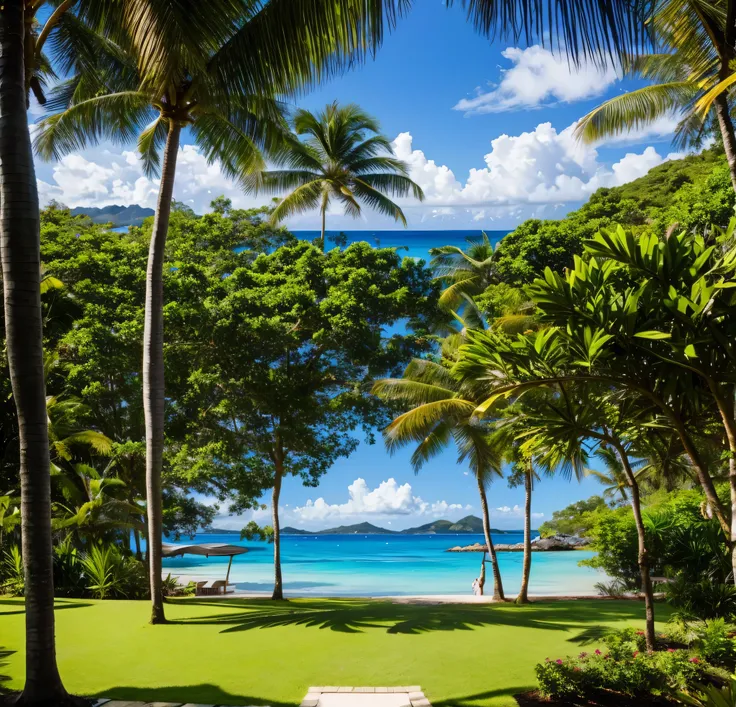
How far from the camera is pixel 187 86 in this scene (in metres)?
10.3

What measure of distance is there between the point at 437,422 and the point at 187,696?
12.9 meters

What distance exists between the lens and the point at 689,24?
9.00m

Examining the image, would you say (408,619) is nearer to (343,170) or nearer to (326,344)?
(326,344)

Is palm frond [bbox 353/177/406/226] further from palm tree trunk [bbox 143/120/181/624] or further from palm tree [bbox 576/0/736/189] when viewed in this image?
palm tree trunk [bbox 143/120/181/624]

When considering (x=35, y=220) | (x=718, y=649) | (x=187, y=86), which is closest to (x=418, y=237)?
(x=187, y=86)

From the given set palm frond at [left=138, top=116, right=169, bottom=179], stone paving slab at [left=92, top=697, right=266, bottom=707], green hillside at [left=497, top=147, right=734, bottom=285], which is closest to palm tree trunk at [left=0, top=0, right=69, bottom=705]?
stone paving slab at [left=92, top=697, right=266, bottom=707]

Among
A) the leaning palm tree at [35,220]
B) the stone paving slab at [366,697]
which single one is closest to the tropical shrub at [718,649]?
the stone paving slab at [366,697]

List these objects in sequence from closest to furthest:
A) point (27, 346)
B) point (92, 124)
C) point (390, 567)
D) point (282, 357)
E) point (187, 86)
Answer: point (27, 346) → point (187, 86) → point (92, 124) → point (282, 357) → point (390, 567)

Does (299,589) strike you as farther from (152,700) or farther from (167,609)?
(152,700)

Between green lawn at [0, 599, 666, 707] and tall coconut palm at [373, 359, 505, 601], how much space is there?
5766 mm

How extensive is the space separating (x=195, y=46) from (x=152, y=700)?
5.89 meters

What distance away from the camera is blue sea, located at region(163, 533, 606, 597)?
38719mm

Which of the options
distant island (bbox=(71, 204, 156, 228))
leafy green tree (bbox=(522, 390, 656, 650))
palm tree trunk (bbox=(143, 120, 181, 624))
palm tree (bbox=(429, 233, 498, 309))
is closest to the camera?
leafy green tree (bbox=(522, 390, 656, 650))

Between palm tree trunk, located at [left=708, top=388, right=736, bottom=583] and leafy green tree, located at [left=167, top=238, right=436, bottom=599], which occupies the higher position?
leafy green tree, located at [left=167, top=238, right=436, bottom=599]
